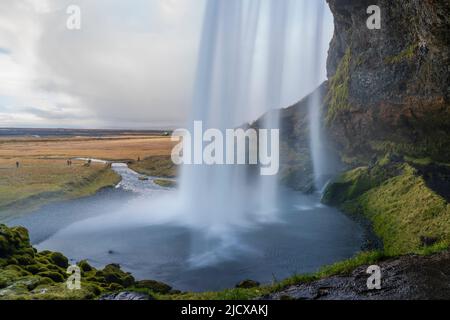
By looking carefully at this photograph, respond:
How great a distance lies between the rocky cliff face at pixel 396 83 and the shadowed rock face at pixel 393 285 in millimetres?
13154

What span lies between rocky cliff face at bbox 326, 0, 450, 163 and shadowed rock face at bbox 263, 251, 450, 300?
1315 centimetres

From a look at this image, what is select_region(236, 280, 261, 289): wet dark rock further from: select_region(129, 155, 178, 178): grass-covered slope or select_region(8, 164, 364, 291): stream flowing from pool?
select_region(129, 155, 178, 178): grass-covered slope

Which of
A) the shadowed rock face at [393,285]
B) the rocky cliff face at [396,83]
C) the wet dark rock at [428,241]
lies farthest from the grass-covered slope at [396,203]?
the rocky cliff face at [396,83]

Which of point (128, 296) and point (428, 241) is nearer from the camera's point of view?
point (128, 296)

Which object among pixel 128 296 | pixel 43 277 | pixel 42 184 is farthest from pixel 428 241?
pixel 42 184

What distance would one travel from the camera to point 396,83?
38375 mm

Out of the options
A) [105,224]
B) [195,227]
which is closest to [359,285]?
[195,227]

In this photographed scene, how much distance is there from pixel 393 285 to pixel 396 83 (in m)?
33.1

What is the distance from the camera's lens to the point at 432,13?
1848 centimetres

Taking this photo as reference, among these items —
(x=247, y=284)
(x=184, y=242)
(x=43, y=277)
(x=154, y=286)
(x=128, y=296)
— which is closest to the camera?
(x=128, y=296)

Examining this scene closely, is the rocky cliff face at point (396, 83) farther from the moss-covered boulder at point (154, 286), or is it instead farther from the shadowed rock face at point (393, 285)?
the moss-covered boulder at point (154, 286)

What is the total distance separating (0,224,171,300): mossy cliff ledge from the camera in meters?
12.6

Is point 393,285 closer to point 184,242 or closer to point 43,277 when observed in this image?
point 43,277
